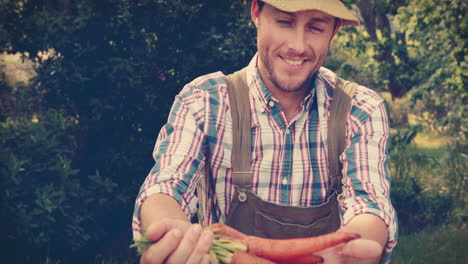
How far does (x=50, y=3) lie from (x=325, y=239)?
452 cm

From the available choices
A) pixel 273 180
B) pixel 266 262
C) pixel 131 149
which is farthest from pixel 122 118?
pixel 266 262

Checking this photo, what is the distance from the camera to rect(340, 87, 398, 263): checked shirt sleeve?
212 centimetres

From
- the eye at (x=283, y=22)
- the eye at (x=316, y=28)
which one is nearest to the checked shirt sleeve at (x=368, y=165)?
the eye at (x=316, y=28)

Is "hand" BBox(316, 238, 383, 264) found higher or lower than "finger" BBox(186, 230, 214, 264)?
lower

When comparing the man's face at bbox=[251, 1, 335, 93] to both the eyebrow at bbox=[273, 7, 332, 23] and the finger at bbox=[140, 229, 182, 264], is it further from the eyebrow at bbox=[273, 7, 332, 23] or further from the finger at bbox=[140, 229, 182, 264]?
the finger at bbox=[140, 229, 182, 264]

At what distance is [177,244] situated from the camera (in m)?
1.57

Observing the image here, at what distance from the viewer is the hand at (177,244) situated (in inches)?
61.4

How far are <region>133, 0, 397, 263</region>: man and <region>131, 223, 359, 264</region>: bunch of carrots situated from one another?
17 cm

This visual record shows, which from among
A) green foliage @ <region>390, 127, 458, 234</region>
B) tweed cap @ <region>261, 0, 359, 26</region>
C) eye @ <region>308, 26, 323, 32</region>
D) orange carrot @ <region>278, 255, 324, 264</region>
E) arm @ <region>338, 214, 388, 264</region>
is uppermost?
tweed cap @ <region>261, 0, 359, 26</region>

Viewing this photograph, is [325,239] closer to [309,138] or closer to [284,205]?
[284,205]

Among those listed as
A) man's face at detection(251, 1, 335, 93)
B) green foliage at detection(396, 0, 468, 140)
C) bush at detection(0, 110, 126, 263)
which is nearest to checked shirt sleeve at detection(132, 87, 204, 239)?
man's face at detection(251, 1, 335, 93)

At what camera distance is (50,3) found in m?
5.21

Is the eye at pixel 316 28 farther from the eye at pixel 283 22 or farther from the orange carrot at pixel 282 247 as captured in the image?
the orange carrot at pixel 282 247

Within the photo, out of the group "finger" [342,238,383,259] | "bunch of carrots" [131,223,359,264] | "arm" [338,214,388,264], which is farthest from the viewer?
"arm" [338,214,388,264]
